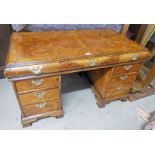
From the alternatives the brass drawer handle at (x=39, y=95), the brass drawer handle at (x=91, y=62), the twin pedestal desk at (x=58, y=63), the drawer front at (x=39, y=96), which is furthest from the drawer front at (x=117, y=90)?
the brass drawer handle at (x=39, y=95)

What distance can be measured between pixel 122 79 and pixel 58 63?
728mm

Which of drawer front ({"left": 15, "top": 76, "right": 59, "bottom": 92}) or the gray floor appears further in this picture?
the gray floor

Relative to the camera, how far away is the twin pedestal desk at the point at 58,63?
1085 millimetres

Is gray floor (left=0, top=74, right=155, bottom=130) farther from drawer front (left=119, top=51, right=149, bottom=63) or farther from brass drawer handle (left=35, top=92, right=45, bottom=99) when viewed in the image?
drawer front (left=119, top=51, right=149, bottom=63)

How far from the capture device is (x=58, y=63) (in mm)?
1106

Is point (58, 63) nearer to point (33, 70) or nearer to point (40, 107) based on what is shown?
point (33, 70)

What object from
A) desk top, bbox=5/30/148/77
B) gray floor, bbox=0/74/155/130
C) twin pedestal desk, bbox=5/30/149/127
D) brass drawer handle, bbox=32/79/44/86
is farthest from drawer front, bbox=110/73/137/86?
brass drawer handle, bbox=32/79/44/86

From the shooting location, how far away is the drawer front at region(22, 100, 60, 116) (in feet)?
4.34

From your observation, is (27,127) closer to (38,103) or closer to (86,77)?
(38,103)

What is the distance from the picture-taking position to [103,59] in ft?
4.04

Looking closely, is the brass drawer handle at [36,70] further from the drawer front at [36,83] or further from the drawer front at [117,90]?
the drawer front at [117,90]
